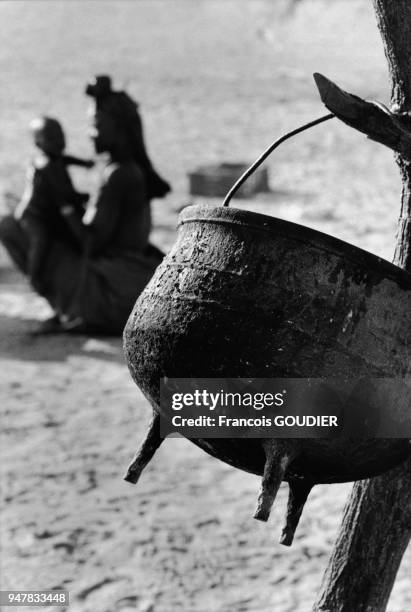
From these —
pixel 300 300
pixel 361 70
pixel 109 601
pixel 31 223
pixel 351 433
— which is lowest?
pixel 109 601

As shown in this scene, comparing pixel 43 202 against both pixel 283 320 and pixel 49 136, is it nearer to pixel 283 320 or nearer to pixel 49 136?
pixel 49 136

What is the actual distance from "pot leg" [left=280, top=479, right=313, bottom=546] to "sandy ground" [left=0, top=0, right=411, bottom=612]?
4.14 feet

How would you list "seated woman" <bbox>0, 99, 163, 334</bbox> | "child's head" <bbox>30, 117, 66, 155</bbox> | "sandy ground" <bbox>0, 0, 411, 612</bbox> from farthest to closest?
"child's head" <bbox>30, 117, 66, 155</bbox>
"seated woman" <bbox>0, 99, 163, 334</bbox>
"sandy ground" <bbox>0, 0, 411, 612</bbox>

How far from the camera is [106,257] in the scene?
285 inches

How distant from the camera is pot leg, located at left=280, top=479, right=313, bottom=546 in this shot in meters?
2.16

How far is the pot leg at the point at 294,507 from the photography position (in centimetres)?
216

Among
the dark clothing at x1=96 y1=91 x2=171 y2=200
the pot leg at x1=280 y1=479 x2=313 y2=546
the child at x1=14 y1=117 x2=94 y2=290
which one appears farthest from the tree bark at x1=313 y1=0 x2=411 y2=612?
the child at x1=14 y1=117 x2=94 y2=290

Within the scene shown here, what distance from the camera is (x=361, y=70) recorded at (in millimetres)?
19312

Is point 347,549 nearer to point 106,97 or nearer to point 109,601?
point 109,601

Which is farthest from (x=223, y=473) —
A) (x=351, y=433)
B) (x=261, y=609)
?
(x=351, y=433)

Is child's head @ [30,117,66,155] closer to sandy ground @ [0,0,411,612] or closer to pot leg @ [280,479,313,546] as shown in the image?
sandy ground @ [0,0,411,612]

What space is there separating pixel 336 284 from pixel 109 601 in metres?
1.83

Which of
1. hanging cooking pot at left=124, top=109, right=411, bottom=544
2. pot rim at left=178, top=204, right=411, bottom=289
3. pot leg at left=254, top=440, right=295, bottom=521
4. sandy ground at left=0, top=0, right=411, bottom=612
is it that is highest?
pot rim at left=178, top=204, right=411, bottom=289

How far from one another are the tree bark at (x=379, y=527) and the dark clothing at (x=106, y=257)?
180 inches
